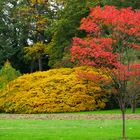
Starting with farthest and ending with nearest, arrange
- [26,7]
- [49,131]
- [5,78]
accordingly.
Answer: [26,7]
[5,78]
[49,131]

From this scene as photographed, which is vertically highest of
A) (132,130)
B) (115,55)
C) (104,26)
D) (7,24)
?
(7,24)

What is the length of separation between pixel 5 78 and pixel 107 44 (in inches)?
853

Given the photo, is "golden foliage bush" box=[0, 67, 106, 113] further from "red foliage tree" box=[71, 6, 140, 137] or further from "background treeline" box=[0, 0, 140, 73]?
"red foliage tree" box=[71, 6, 140, 137]

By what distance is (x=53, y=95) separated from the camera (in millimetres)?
30000

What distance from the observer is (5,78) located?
3497 centimetres

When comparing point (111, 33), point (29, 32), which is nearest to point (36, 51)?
point (29, 32)

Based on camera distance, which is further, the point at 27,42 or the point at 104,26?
the point at 27,42

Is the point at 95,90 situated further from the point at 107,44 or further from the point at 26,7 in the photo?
the point at 26,7

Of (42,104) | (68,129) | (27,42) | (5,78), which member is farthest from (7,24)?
(68,129)

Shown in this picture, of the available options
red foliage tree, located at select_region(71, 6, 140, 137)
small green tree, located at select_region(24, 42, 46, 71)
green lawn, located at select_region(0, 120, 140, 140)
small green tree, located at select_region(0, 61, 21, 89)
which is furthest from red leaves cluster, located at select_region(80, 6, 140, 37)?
small green tree, located at select_region(24, 42, 46, 71)

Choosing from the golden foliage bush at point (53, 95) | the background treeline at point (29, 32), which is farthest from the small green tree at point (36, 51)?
the golden foliage bush at point (53, 95)

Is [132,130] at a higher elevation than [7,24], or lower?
lower

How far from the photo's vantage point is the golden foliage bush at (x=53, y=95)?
29.3 meters

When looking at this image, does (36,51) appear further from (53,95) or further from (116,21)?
(116,21)
